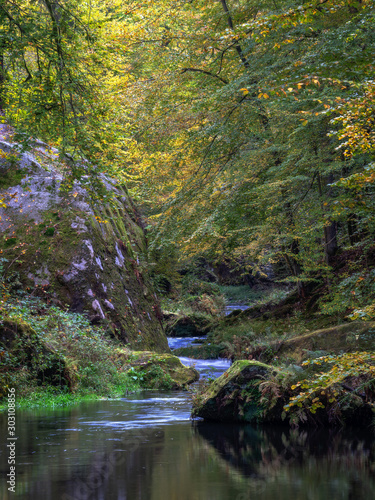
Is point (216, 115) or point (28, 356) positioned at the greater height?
point (216, 115)

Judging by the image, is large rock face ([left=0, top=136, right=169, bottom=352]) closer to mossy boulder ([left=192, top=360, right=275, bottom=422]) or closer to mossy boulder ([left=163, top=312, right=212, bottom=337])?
mossy boulder ([left=192, top=360, right=275, bottom=422])

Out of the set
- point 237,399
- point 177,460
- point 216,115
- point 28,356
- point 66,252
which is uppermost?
point 216,115

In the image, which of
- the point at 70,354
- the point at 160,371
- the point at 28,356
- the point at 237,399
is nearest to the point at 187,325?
the point at 160,371

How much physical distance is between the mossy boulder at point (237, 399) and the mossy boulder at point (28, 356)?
9.97ft

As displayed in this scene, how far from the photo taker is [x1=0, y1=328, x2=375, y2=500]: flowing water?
414 centimetres

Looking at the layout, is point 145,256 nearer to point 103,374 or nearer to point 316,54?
point 103,374

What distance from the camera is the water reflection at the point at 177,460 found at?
13.6 feet

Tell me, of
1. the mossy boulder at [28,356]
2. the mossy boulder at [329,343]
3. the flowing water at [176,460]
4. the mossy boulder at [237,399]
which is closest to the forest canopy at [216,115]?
the mossy boulder at [329,343]

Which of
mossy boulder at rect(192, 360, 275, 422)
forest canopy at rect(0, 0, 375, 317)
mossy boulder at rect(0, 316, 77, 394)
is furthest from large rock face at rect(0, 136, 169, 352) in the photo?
mossy boulder at rect(192, 360, 275, 422)

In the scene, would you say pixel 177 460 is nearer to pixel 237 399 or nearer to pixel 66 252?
pixel 237 399

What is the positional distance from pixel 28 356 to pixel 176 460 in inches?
180

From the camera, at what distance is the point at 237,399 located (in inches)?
289

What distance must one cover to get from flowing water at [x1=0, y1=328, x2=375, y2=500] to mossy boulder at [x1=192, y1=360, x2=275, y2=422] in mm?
189

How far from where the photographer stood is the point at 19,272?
12.5 meters
